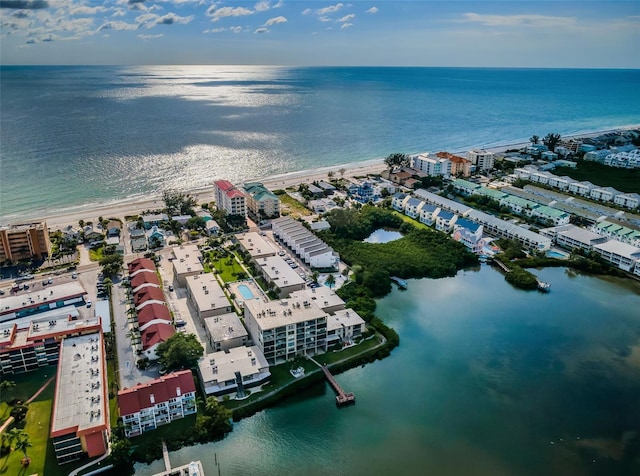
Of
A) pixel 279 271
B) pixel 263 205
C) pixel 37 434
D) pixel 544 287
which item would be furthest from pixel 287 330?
pixel 263 205

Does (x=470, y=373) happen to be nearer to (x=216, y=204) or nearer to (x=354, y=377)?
(x=354, y=377)

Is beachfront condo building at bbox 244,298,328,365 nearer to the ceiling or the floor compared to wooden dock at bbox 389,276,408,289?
nearer to the ceiling

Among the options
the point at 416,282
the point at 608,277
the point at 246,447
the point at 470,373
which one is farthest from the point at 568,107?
the point at 246,447

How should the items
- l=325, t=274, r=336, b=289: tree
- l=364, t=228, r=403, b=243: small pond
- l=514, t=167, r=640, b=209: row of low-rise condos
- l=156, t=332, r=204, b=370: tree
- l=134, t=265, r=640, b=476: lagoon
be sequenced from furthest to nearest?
1. l=514, t=167, r=640, b=209: row of low-rise condos
2. l=364, t=228, r=403, b=243: small pond
3. l=325, t=274, r=336, b=289: tree
4. l=156, t=332, r=204, b=370: tree
5. l=134, t=265, r=640, b=476: lagoon

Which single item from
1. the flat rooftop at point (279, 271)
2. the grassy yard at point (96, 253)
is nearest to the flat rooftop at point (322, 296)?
the flat rooftop at point (279, 271)

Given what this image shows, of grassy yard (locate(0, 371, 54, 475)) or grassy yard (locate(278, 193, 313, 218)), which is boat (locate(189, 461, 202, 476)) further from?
grassy yard (locate(278, 193, 313, 218))

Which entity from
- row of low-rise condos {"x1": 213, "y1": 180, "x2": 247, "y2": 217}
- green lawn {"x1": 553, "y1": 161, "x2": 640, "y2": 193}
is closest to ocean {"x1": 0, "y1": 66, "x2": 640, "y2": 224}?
row of low-rise condos {"x1": 213, "y1": 180, "x2": 247, "y2": 217}
